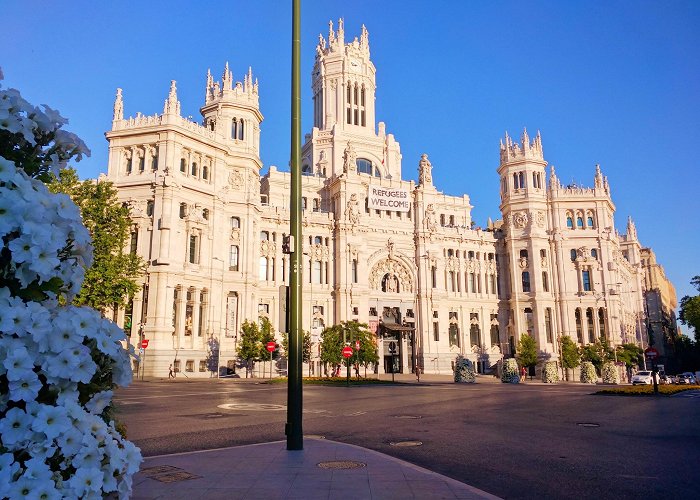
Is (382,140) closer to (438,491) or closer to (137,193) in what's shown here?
(137,193)

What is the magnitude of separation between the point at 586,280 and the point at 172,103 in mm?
62271

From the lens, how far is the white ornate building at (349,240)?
179 feet

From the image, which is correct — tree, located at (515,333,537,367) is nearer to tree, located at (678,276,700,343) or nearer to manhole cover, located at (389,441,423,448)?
tree, located at (678,276,700,343)

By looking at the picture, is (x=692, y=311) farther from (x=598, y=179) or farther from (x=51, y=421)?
(x=51, y=421)

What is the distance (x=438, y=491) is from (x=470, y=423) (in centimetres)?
940

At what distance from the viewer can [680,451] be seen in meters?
11.8

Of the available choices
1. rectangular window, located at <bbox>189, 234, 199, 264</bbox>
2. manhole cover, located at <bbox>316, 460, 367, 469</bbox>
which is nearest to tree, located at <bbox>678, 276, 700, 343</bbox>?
rectangular window, located at <bbox>189, 234, 199, 264</bbox>

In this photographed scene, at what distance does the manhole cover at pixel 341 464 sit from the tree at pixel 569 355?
65911mm

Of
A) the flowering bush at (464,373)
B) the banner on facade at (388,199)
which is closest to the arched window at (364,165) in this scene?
the banner on facade at (388,199)

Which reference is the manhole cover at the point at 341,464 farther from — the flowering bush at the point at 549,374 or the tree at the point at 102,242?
the flowering bush at the point at 549,374

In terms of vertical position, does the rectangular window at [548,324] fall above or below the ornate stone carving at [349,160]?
below

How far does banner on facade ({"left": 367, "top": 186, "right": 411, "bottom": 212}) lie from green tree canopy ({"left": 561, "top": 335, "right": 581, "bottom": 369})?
28.3 metres

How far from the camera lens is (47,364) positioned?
10.6 feet

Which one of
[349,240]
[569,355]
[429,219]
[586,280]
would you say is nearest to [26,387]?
[349,240]
